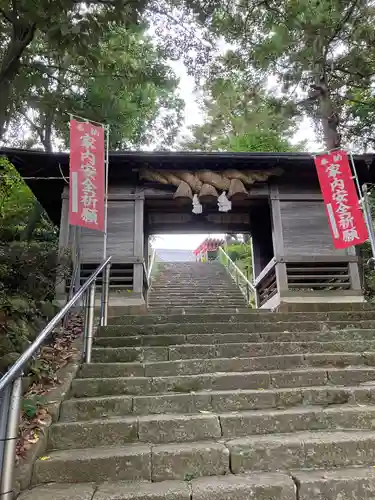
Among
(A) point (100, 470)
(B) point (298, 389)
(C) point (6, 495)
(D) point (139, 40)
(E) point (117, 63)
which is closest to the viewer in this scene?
(C) point (6, 495)

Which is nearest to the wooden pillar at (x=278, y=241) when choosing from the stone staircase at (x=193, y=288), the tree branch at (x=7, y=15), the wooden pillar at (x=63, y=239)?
→ the stone staircase at (x=193, y=288)

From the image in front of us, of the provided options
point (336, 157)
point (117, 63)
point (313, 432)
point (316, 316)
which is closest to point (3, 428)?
point (313, 432)

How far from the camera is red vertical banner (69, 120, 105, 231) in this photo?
6.43 metres

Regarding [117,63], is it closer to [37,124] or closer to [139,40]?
[139,40]

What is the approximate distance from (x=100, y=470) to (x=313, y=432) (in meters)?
1.72

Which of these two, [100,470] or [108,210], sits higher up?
[108,210]

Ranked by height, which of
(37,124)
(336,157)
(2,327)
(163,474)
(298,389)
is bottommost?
(163,474)

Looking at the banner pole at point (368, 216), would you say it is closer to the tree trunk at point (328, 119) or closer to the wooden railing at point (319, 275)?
the wooden railing at point (319, 275)

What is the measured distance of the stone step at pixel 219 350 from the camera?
4.38 metres

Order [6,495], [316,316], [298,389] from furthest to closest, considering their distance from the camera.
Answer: [316,316]
[298,389]
[6,495]

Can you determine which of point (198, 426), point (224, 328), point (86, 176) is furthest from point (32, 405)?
point (86, 176)

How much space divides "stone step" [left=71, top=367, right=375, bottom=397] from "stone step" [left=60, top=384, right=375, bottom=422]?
0.15 m

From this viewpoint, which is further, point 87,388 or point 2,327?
point 2,327

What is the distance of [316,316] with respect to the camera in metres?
5.91
